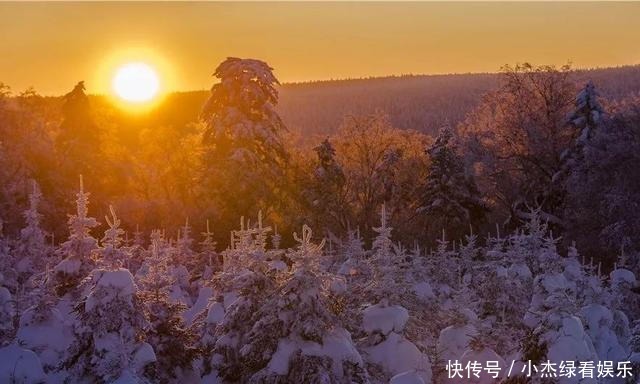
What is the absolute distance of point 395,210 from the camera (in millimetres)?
51156

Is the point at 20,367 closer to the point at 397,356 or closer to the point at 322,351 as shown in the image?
the point at 322,351

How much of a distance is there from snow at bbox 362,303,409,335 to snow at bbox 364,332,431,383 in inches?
9.5

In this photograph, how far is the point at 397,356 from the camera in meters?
16.9

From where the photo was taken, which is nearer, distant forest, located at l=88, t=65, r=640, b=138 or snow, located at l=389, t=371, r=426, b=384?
snow, located at l=389, t=371, r=426, b=384

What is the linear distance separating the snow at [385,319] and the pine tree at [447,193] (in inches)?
1136

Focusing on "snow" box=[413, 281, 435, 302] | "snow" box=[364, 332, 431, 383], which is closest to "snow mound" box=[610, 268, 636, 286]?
"snow" box=[413, 281, 435, 302]

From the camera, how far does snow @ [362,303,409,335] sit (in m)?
17.1

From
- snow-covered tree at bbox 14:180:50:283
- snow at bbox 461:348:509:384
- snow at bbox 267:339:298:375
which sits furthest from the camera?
snow-covered tree at bbox 14:180:50:283

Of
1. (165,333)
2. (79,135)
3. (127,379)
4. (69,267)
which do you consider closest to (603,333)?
(165,333)

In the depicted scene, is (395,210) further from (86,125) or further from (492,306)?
(492,306)

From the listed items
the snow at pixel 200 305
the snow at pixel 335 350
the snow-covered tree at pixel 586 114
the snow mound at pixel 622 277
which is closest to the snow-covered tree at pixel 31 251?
the snow at pixel 200 305

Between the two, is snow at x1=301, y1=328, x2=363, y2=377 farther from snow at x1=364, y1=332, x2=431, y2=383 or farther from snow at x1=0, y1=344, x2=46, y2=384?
snow at x1=0, y1=344, x2=46, y2=384

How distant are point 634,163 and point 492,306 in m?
20.1

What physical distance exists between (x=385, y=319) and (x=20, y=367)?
8022mm
